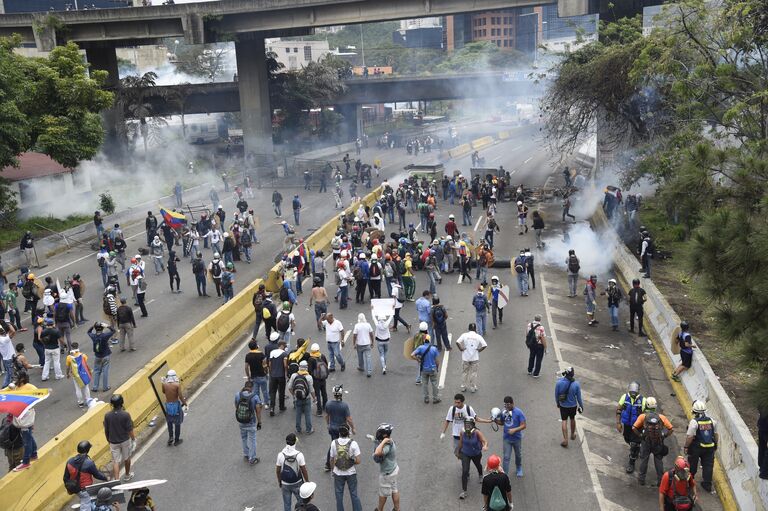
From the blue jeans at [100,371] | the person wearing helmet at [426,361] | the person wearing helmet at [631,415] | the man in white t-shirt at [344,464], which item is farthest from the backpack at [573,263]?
the man in white t-shirt at [344,464]

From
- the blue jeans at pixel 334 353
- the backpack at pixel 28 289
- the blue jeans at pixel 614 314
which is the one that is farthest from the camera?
the backpack at pixel 28 289

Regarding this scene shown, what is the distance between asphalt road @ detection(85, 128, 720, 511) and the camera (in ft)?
36.3

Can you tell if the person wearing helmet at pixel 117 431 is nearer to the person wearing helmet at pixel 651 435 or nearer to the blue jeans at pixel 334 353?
the blue jeans at pixel 334 353

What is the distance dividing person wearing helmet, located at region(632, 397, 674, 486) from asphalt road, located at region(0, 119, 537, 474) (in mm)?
9849

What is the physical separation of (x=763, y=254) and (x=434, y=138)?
73.8 m

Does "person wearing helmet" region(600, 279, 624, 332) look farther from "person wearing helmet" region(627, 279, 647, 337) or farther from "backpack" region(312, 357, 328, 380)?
"backpack" region(312, 357, 328, 380)

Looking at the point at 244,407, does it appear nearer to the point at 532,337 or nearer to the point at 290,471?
the point at 290,471

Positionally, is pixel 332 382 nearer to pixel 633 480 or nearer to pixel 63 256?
pixel 633 480

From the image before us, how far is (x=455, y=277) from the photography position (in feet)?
79.7

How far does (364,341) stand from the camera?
15359mm

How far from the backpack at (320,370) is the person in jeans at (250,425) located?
1.28m

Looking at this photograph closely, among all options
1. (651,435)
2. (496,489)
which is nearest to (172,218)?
(651,435)

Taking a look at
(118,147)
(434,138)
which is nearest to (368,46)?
(434,138)

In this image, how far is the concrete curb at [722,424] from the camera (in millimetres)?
10289
